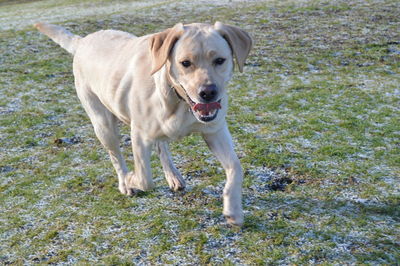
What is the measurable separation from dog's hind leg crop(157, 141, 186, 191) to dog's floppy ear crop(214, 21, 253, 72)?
1336 millimetres

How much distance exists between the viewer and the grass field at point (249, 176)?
3434mm

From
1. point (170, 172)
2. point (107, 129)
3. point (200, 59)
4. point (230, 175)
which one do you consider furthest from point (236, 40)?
point (107, 129)

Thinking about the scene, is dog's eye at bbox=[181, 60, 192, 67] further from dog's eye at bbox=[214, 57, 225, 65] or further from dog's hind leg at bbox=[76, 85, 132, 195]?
dog's hind leg at bbox=[76, 85, 132, 195]

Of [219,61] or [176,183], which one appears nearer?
[219,61]

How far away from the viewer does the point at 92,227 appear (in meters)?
3.76

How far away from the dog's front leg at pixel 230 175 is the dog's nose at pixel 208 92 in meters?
0.52

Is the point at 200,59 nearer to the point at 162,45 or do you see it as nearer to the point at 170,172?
the point at 162,45

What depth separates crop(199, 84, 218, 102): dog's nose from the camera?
302 cm

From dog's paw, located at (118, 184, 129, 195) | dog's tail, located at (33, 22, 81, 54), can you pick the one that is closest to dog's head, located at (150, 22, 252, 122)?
dog's paw, located at (118, 184, 129, 195)

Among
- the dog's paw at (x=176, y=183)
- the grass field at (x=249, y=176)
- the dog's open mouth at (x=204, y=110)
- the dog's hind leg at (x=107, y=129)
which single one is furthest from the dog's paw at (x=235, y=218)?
the dog's hind leg at (x=107, y=129)

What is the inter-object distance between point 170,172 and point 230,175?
0.93 m

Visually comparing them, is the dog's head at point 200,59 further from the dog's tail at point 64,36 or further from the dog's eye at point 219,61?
the dog's tail at point 64,36

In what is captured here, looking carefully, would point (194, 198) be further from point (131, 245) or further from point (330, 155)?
point (330, 155)

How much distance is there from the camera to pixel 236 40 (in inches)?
129
